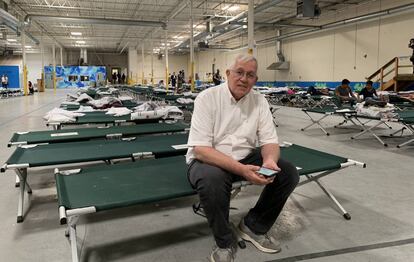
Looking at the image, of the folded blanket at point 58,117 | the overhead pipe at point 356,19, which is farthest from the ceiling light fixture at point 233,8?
the folded blanket at point 58,117

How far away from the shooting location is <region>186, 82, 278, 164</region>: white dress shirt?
7.06 feet

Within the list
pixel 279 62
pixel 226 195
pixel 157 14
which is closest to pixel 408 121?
pixel 226 195

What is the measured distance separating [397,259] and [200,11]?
16848 mm

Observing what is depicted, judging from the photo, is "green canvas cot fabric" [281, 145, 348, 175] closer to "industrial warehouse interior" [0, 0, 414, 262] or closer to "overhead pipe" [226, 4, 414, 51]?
"industrial warehouse interior" [0, 0, 414, 262]

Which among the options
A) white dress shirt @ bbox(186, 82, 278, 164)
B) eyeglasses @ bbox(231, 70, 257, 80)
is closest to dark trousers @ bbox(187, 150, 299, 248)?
white dress shirt @ bbox(186, 82, 278, 164)

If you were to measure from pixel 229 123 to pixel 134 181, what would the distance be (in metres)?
0.78

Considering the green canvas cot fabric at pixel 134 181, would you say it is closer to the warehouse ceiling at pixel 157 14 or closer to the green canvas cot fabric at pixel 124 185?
the green canvas cot fabric at pixel 124 185

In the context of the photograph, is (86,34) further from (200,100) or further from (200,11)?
(200,100)

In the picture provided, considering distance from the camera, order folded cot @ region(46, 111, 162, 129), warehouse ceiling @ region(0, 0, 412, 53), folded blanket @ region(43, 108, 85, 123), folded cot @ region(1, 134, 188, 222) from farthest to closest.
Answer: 1. warehouse ceiling @ region(0, 0, 412, 53)
2. folded cot @ region(46, 111, 162, 129)
3. folded blanket @ region(43, 108, 85, 123)
4. folded cot @ region(1, 134, 188, 222)

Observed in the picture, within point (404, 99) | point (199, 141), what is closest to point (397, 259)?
point (199, 141)

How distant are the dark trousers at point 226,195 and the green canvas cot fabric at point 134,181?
19 centimetres

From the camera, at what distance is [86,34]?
83.3 ft

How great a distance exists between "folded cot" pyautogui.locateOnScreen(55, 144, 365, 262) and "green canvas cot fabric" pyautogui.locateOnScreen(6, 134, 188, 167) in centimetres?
28

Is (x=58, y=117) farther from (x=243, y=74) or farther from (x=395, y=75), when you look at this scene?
(x=395, y=75)
